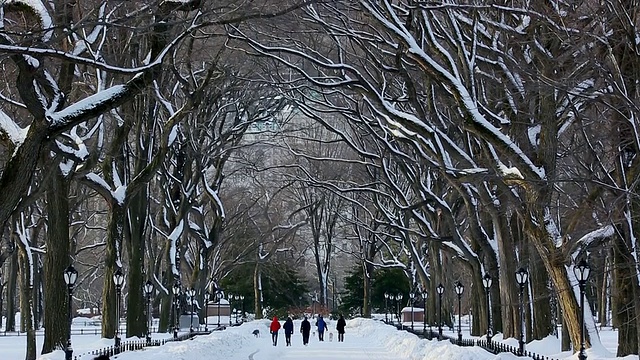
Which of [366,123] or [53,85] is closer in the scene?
[53,85]

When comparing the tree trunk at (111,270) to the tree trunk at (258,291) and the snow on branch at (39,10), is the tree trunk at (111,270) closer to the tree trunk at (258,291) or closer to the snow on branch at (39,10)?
the snow on branch at (39,10)

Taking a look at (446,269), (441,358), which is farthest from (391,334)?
(441,358)

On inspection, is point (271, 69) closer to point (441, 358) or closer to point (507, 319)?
point (507, 319)

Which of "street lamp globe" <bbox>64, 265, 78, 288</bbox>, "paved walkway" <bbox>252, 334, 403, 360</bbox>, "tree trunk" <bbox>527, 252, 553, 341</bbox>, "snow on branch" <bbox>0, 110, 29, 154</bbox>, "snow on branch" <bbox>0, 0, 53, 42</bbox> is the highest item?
"snow on branch" <bbox>0, 0, 53, 42</bbox>

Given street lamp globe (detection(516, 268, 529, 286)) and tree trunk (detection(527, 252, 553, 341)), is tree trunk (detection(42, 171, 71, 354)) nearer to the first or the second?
street lamp globe (detection(516, 268, 529, 286))

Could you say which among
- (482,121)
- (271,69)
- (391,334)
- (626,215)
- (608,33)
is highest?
(271,69)

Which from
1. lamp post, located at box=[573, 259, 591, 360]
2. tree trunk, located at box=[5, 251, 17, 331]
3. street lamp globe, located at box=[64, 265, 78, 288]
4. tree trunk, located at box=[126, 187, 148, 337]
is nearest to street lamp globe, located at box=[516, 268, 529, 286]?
lamp post, located at box=[573, 259, 591, 360]

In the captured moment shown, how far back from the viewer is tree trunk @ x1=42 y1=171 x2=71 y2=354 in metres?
25.4

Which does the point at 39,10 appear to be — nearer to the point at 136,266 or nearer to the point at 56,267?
the point at 56,267

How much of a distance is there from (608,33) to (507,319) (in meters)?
14.8

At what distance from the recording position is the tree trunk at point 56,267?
25359 millimetres

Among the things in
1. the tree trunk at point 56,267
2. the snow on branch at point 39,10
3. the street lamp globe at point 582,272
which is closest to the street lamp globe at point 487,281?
the street lamp globe at point 582,272

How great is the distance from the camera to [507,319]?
3269 cm

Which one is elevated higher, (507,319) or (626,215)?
(626,215)
